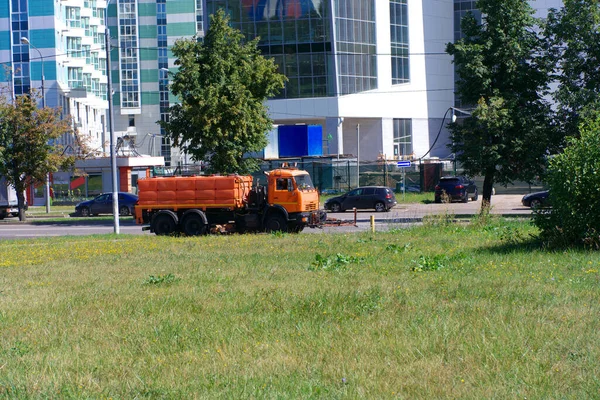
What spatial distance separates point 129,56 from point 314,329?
9236 cm

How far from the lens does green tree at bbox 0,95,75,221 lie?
139 ft

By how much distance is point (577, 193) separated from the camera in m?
15.9

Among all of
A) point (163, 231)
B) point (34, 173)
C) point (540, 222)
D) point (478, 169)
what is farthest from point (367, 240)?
point (34, 173)

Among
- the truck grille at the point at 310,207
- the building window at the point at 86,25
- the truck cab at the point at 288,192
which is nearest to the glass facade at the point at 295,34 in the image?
the building window at the point at 86,25

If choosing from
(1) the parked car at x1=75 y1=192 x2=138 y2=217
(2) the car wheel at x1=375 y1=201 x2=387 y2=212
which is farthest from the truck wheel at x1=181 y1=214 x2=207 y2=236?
(1) the parked car at x1=75 y1=192 x2=138 y2=217

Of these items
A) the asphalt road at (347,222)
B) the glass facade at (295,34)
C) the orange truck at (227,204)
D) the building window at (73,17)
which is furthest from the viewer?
the building window at (73,17)

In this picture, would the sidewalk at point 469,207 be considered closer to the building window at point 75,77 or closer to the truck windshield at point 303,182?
the truck windshield at point 303,182

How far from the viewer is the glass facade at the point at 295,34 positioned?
64125 mm

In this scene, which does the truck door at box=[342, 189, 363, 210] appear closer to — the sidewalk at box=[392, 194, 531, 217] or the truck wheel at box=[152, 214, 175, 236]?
the sidewalk at box=[392, 194, 531, 217]

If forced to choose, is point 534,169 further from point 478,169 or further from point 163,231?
point 163,231

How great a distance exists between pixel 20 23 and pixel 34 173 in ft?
95.3

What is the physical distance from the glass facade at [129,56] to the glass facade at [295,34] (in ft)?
109

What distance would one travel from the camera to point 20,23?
66.3 m

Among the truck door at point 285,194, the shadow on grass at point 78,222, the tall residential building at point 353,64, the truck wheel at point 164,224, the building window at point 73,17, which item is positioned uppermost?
the building window at point 73,17
